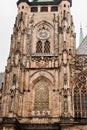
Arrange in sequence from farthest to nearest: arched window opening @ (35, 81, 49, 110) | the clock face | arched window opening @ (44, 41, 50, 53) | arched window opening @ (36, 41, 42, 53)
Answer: the clock face < arched window opening @ (36, 41, 42, 53) < arched window opening @ (44, 41, 50, 53) < arched window opening @ (35, 81, 49, 110)

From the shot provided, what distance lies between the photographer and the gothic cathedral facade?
3141cm

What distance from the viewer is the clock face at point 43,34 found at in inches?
1490

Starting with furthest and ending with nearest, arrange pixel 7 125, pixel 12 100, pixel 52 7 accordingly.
Result: pixel 52 7, pixel 12 100, pixel 7 125

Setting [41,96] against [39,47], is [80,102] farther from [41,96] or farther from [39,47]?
[39,47]

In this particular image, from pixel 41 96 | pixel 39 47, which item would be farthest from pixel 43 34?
pixel 41 96

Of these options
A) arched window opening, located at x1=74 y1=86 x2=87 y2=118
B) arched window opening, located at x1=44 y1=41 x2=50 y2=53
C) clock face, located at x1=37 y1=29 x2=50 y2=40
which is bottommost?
arched window opening, located at x1=74 y1=86 x2=87 y2=118

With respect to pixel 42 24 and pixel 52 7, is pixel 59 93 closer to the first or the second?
pixel 42 24

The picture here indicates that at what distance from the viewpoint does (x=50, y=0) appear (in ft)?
136

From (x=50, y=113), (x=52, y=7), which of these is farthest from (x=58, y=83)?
(x=52, y=7)

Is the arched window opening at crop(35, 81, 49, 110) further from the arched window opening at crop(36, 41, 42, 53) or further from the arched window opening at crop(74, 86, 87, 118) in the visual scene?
the arched window opening at crop(36, 41, 42, 53)

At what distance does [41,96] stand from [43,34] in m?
8.53

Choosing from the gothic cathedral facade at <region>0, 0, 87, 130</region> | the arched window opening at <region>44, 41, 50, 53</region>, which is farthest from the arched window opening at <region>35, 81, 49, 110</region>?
the arched window opening at <region>44, 41, 50, 53</region>

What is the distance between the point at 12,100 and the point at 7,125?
11.1ft

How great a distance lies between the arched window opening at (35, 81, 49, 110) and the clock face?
6.34m
